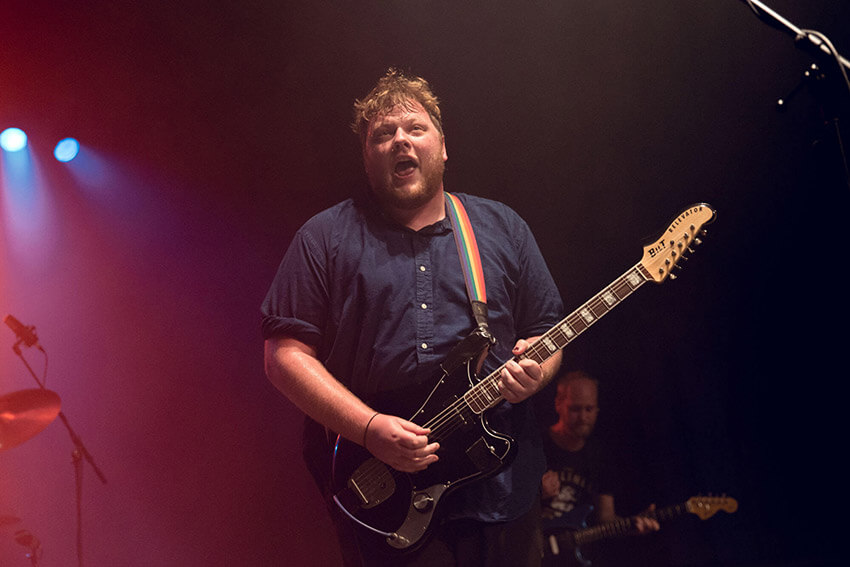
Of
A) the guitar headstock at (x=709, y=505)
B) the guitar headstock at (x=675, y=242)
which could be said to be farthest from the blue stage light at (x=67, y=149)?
the guitar headstock at (x=709, y=505)

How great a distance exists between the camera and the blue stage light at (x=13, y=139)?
341 cm

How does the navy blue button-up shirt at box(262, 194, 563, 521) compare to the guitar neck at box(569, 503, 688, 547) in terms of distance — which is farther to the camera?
the guitar neck at box(569, 503, 688, 547)

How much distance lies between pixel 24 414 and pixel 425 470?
79.3 inches

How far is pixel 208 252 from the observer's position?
3404 millimetres

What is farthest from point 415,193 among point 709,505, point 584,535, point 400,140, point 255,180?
point 709,505

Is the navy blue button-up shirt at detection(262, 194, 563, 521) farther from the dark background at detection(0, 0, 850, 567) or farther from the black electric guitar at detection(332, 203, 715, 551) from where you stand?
the dark background at detection(0, 0, 850, 567)

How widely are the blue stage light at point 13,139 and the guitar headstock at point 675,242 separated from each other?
3184 millimetres

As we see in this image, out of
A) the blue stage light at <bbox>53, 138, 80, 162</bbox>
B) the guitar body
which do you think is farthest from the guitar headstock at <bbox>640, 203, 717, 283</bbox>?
the blue stage light at <bbox>53, 138, 80, 162</bbox>

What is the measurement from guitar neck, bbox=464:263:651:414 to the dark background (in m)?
1.36

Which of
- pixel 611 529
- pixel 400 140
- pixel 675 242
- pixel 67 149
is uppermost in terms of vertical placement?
pixel 67 149

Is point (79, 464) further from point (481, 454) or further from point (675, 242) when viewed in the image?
point (675, 242)

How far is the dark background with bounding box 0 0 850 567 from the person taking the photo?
333 centimetres

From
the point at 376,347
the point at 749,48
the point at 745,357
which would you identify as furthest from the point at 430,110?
the point at 745,357

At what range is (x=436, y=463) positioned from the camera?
1.99m
